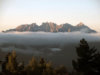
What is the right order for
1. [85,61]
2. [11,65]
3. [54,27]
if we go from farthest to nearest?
1. [54,27]
2. [11,65]
3. [85,61]

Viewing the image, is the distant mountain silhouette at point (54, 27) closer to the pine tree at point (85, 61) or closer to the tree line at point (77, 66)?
Answer: the tree line at point (77, 66)

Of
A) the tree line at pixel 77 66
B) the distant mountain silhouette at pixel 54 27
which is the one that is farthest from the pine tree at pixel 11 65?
the distant mountain silhouette at pixel 54 27

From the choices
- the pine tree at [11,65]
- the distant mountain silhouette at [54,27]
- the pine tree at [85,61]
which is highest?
the distant mountain silhouette at [54,27]

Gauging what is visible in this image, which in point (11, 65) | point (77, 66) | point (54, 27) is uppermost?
point (54, 27)

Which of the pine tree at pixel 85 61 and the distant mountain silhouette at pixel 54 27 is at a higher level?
the distant mountain silhouette at pixel 54 27

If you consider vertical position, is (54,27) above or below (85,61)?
above

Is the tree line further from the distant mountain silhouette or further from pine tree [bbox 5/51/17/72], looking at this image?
the distant mountain silhouette

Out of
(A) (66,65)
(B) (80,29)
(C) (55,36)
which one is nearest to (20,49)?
(C) (55,36)

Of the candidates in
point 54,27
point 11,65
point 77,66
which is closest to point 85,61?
point 77,66

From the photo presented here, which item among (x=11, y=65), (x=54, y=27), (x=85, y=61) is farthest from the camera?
(x=54, y=27)

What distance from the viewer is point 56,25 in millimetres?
14086

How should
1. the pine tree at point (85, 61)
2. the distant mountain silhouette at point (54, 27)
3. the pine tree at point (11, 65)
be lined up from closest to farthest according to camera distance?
1. the pine tree at point (85, 61)
2. the pine tree at point (11, 65)
3. the distant mountain silhouette at point (54, 27)

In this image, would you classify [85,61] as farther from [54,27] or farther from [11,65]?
[54,27]

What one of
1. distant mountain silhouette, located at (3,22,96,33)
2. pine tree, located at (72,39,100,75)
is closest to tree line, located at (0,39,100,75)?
pine tree, located at (72,39,100,75)
